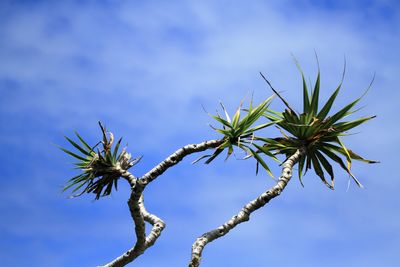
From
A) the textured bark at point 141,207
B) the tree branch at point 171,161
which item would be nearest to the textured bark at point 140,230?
the textured bark at point 141,207

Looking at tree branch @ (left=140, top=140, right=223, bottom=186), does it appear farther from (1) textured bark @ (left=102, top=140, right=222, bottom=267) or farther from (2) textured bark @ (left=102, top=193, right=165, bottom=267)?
(2) textured bark @ (left=102, top=193, right=165, bottom=267)

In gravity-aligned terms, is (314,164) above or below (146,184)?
above

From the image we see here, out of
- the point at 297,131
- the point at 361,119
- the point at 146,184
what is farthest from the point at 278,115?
the point at 146,184

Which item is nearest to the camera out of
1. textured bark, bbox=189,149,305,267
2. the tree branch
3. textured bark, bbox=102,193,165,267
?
textured bark, bbox=189,149,305,267

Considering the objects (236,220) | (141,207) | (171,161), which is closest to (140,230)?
(141,207)

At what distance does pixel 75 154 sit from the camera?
16984 millimetres

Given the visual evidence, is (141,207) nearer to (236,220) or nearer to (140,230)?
(140,230)

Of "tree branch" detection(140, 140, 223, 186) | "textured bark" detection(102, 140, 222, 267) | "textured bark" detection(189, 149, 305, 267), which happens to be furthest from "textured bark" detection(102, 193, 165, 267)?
"textured bark" detection(189, 149, 305, 267)

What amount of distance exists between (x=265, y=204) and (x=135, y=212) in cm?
237

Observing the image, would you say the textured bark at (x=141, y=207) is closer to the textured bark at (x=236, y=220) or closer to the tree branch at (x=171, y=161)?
the tree branch at (x=171, y=161)

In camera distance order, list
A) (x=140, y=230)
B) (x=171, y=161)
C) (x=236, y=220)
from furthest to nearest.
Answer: (x=140, y=230) → (x=236, y=220) → (x=171, y=161)

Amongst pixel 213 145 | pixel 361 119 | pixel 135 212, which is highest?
pixel 361 119

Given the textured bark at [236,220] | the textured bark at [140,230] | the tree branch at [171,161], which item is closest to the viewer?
the textured bark at [236,220]

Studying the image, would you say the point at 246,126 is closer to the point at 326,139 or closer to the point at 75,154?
the point at 326,139
